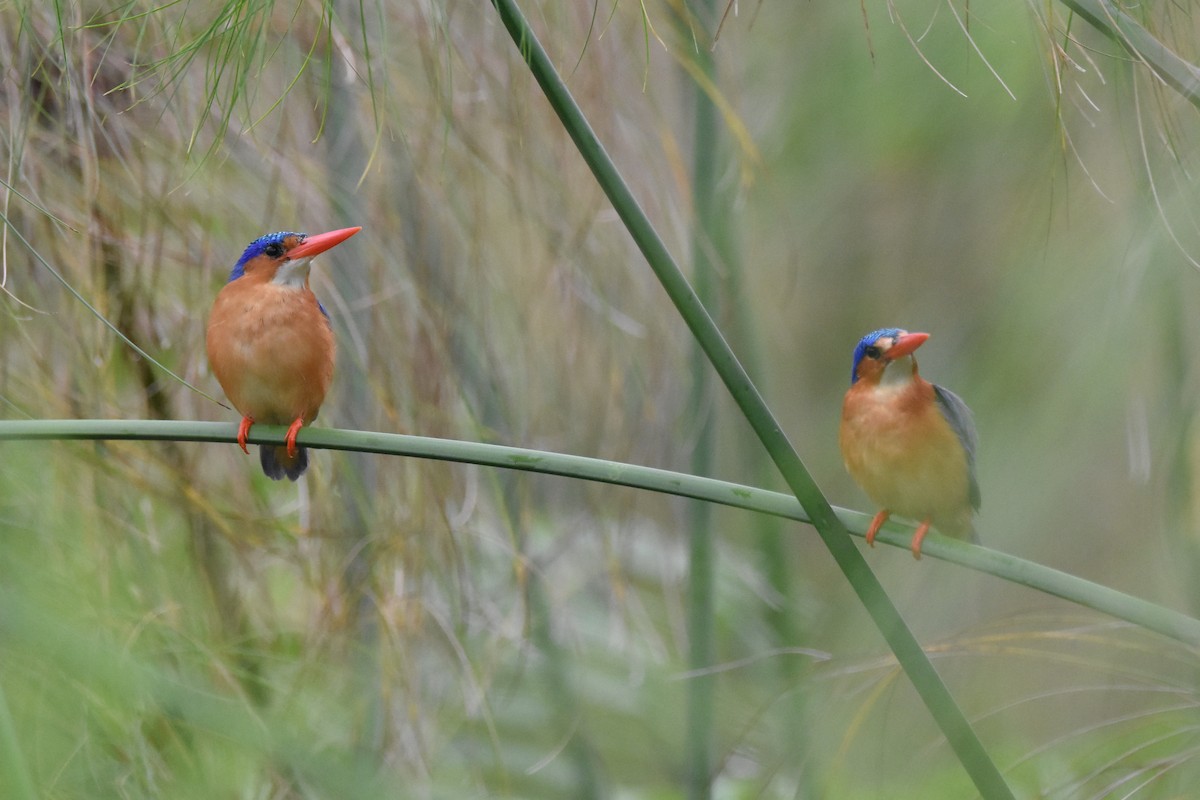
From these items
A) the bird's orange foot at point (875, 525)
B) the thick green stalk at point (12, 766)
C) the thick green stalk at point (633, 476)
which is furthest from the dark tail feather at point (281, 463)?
the thick green stalk at point (12, 766)

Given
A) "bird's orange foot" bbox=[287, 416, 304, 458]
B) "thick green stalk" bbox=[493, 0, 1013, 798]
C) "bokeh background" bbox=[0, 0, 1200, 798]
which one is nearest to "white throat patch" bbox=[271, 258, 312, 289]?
"bokeh background" bbox=[0, 0, 1200, 798]

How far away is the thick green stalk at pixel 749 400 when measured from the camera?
1271mm

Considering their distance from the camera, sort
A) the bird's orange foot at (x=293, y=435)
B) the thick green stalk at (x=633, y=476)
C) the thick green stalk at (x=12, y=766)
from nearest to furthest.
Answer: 1. the thick green stalk at (x=12, y=766)
2. the thick green stalk at (x=633, y=476)
3. the bird's orange foot at (x=293, y=435)

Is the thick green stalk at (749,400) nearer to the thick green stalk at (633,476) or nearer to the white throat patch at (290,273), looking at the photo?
the thick green stalk at (633,476)

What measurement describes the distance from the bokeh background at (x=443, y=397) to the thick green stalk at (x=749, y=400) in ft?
1.46

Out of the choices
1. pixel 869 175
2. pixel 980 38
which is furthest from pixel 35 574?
pixel 869 175

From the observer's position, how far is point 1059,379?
2236mm

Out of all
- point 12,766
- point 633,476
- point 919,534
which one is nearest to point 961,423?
point 919,534

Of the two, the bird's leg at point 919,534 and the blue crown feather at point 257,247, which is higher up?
the blue crown feather at point 257,247

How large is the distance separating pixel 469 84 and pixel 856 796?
1974 millimetres

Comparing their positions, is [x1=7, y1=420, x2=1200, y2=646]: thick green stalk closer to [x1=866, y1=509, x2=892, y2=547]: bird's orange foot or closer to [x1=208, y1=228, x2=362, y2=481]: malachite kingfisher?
[x1=866, y1=509, x2=892, y2=547]: bird's orange foot

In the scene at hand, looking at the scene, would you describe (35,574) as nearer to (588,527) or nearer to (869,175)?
(588,527)

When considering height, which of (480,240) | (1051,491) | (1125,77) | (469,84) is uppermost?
(469,84)

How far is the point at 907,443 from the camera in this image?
8.06 ft
